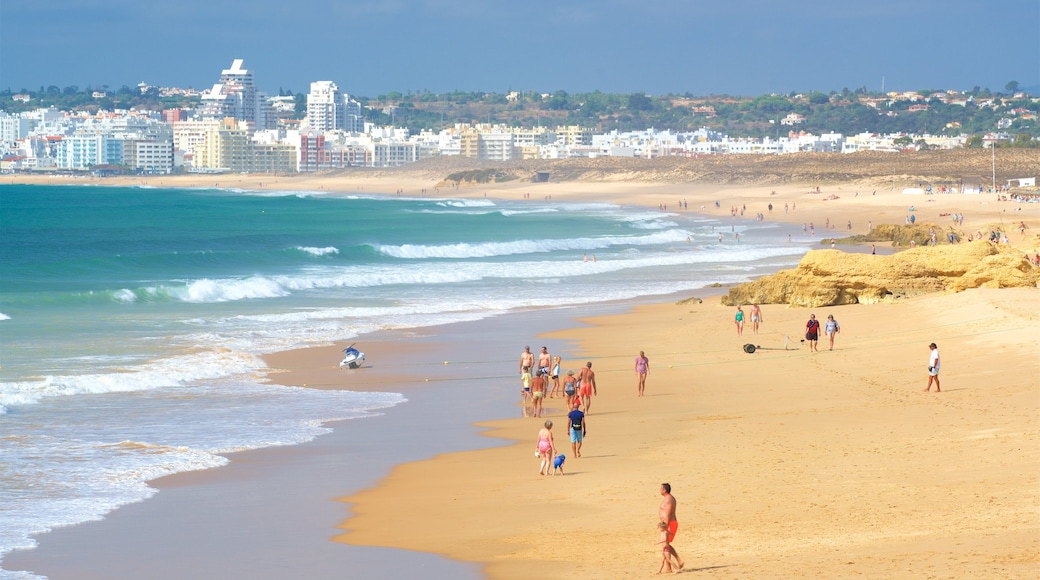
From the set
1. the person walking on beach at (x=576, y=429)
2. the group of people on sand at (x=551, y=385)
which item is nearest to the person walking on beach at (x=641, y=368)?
the group of people on sand at (x=551, y=385)

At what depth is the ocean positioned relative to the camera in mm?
16422

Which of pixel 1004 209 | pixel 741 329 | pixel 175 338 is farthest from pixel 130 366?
pixel 1004 209

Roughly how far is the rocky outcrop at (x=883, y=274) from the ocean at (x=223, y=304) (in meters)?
7.08

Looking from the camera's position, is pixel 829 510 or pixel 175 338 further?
pixel 175 338

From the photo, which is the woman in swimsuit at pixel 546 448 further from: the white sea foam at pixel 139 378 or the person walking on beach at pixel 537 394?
the white sea foam at pixel 139 378

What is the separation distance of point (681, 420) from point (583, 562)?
23.0ft

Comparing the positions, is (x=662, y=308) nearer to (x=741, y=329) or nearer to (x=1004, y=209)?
(x=741, y=329)

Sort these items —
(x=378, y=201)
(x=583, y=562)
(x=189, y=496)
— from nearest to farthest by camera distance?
(x=583, y=562), (x=189, y=496), (x=378, y=201)

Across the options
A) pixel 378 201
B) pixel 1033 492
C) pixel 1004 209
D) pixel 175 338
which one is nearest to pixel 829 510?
pixel 1033 492

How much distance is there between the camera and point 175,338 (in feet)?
89.2

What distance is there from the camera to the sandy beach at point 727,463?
11.1 m

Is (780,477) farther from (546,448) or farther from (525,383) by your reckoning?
(525,383)

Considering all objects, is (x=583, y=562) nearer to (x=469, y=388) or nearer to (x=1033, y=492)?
(x=1033, y=492)

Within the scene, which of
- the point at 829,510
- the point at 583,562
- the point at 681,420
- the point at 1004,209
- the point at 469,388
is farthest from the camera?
the point at 1004,209
